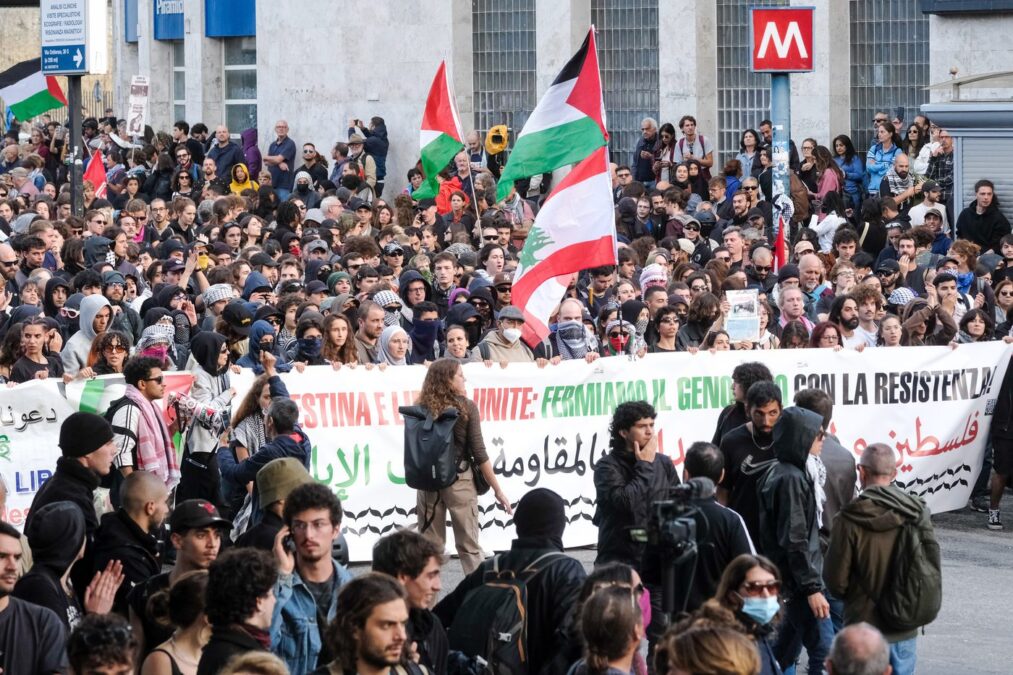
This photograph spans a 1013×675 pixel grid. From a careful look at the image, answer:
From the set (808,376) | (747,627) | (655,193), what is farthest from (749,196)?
(747,627)

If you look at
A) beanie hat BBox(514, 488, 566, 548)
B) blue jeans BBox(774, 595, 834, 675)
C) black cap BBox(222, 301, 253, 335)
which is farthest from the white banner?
beanie hat BBox(514, 488, 566, 548)

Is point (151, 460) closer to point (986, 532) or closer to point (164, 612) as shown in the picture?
point (164, 612)

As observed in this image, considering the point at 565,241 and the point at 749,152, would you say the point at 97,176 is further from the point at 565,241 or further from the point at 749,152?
the point at 565,241

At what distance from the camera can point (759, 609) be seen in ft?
22.8

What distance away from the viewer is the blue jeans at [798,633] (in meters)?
8.84

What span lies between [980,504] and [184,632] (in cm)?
912

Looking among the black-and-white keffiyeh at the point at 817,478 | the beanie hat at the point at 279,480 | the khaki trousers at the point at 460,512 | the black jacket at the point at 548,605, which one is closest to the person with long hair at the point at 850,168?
the khaki trousers at the point at 460,512

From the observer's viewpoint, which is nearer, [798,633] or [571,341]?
[798,633]

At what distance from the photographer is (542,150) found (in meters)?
13.2

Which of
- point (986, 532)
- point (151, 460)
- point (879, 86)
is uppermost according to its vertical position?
point (879, 86)

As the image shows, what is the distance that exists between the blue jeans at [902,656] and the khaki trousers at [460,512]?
10.6 ft

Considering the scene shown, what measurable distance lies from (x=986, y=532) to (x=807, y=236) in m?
6.12

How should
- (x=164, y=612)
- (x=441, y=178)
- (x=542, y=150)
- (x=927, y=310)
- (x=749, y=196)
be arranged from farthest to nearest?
(x=441, y=178) → (x=749, y=196) → (x=927, y=310) → (x=542, y=150) → (x=164, y=612)

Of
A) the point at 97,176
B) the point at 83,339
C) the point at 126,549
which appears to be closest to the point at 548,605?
the point at 126,549
